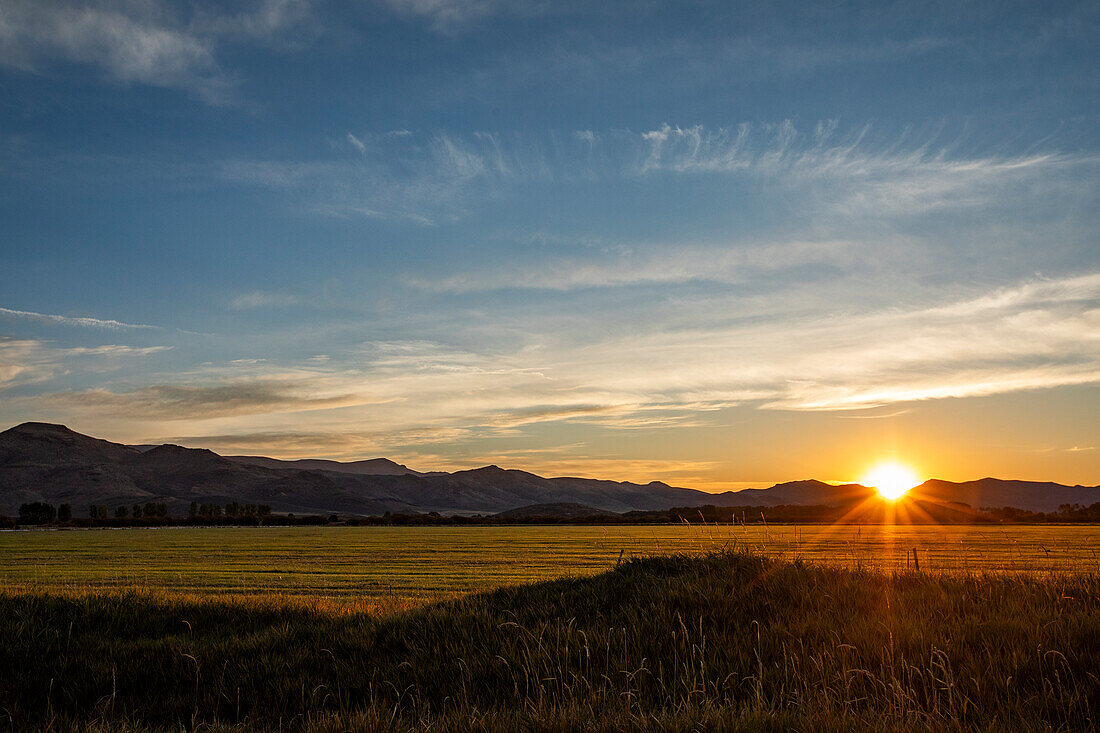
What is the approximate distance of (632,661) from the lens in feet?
25.5

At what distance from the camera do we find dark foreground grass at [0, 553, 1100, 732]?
6020mm

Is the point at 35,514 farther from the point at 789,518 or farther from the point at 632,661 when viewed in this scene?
the point at 632,661

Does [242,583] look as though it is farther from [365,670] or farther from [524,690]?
[524,690]

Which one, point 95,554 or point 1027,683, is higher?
point 1027,683

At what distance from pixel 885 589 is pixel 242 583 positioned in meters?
25.3

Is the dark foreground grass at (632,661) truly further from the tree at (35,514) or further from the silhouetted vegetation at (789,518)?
the tree at (35,514)

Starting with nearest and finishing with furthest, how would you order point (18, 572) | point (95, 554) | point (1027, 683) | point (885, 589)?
point (1027, 683), point (885, 589), point (18, 572), point (95, 554)

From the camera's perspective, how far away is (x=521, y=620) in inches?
383

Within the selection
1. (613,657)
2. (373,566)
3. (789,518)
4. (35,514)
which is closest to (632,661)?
(613,657)

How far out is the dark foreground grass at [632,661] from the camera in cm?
602

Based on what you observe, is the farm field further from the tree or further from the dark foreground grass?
the tree

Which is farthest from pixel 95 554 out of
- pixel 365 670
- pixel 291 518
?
pixel 291 518

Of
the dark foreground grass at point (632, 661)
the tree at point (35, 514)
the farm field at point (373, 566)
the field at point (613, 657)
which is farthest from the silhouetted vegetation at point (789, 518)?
the dark foreground grass at point (632, 661)

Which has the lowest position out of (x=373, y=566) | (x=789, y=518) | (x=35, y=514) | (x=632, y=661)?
(x=35, y=514)
